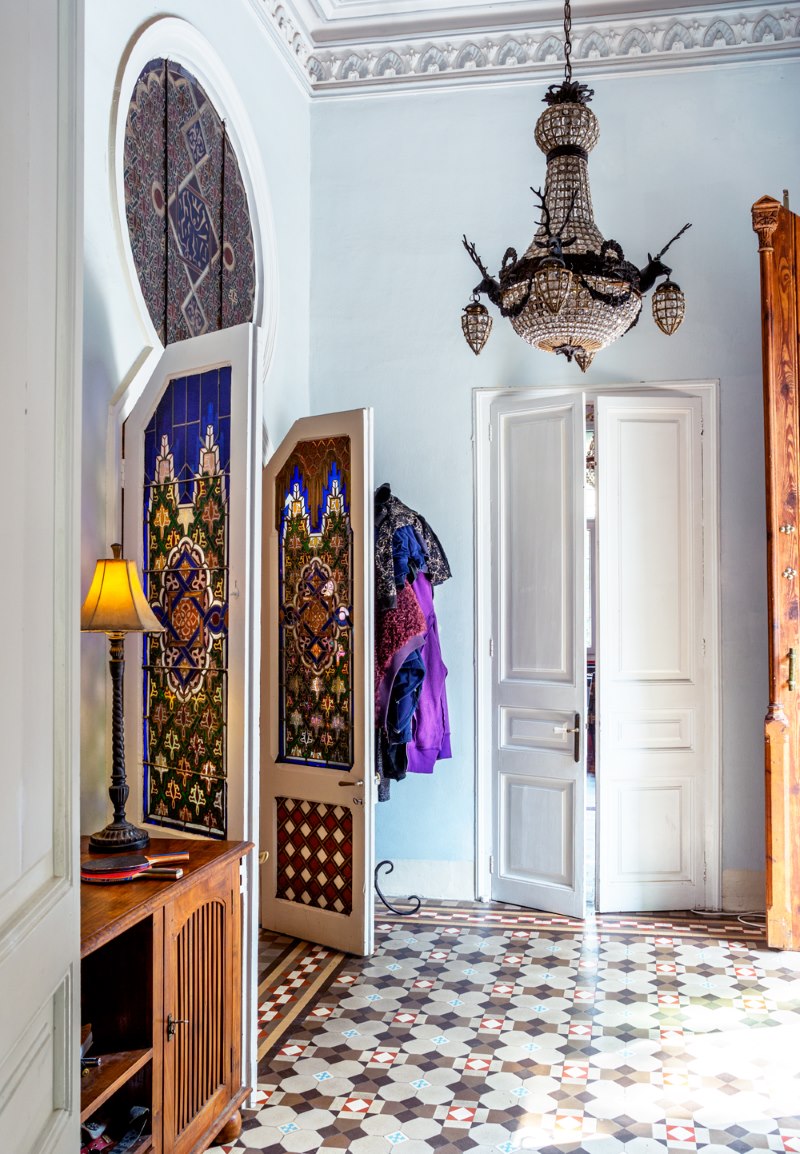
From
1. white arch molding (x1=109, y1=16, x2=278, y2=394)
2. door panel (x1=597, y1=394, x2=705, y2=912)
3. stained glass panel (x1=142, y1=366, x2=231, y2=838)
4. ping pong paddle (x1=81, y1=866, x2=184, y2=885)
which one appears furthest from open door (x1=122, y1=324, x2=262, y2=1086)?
door panel (x1=597, y1=394, x2=705, y2=912)

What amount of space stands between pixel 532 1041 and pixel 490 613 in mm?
2248

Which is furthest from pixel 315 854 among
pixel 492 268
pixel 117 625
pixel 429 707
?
pixel 492 268

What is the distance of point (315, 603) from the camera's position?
4.41 metres

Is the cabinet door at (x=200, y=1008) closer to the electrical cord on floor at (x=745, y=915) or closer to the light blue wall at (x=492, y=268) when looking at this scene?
the light blue wall at (x=492, y=268)

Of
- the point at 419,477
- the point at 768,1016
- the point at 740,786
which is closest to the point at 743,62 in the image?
the point at 419,477

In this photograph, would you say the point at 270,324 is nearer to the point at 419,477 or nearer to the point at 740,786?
the point at 419,477

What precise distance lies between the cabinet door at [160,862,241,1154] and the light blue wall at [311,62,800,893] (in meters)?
2.49

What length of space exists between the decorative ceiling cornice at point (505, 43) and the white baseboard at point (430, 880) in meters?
4.10

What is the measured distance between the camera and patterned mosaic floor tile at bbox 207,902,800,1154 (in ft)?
9.45

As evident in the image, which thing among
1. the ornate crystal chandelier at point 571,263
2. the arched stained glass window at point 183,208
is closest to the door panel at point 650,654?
the ornate crystal chandelier at point 571,263

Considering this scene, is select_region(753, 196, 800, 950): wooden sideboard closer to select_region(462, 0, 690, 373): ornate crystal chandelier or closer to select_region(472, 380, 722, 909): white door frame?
select_region(472, 380, 722, 909): white door frame

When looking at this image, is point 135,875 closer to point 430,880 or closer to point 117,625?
point 117,625

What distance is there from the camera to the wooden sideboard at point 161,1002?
91.7 inches

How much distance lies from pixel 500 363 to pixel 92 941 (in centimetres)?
381
